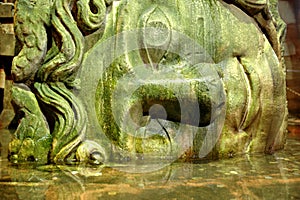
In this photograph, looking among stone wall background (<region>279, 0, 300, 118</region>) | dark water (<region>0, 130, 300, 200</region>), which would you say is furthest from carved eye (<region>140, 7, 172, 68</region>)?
stone wall background (<region>279, 0, 300, 118</region>)

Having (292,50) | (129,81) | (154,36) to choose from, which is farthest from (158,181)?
(292,50)

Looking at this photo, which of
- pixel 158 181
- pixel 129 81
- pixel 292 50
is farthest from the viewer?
pixel 292 50

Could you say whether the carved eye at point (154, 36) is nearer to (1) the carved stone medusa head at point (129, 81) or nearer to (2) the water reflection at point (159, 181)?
(1) the carved stone medusa head at point (129, 81)

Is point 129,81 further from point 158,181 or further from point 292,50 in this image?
point 292,50

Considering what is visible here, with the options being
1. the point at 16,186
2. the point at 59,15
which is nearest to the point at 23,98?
the point at 59,15

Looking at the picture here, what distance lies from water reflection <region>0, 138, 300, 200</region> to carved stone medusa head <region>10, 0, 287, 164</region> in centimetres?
17

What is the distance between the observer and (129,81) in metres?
2.56

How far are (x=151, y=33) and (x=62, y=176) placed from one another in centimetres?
115

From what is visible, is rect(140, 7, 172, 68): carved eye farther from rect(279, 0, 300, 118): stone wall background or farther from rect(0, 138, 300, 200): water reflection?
rect(279, 0, 300, 118): stone wall background

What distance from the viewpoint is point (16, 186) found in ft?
6.35

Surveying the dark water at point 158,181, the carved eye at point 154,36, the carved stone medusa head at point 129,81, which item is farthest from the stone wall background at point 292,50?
the carved eye at point 154,36

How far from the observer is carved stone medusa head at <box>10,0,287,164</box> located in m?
2.50

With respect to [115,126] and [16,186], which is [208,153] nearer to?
[115,126]

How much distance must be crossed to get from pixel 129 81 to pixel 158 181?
767 mm
